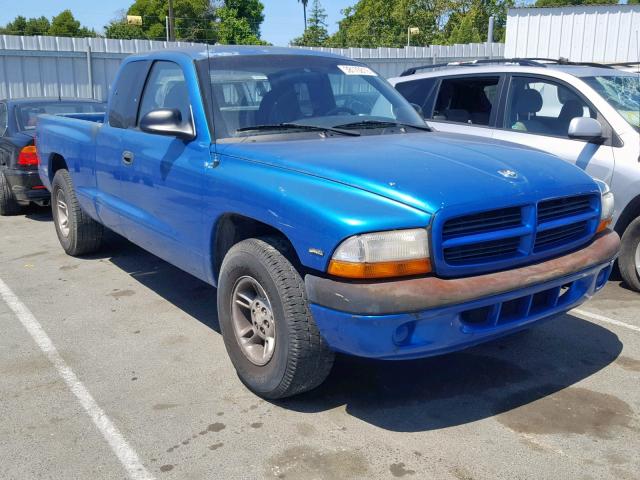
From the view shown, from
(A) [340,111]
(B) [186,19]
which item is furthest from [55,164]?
(B) [186,19]

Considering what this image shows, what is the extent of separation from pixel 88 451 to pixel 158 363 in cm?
107

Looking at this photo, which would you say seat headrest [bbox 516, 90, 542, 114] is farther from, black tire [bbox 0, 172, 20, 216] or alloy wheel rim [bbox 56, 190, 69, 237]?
black tire [bbox 0, 172, 20, 216]

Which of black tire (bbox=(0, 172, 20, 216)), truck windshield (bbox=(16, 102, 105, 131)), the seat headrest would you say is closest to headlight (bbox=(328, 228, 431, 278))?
the seat headrest

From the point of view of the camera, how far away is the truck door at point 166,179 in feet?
13.5

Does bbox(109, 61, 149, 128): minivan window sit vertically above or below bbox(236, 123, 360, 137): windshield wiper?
above

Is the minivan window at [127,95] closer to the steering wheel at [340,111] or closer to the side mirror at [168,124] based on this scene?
the side mirror at [168,124]

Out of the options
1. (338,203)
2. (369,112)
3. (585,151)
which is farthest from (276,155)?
(585,151)

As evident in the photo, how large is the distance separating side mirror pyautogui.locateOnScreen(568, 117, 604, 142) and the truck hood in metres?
1.60

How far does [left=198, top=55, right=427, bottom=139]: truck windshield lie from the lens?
166 inches

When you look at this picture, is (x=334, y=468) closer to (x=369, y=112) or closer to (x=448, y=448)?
(x=448, y=448)

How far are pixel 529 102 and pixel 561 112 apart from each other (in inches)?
14.4

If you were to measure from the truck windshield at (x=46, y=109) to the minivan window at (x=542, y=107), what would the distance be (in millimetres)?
5596

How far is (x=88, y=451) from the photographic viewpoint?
3273 millimetres

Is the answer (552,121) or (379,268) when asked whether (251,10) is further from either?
(379,268)
